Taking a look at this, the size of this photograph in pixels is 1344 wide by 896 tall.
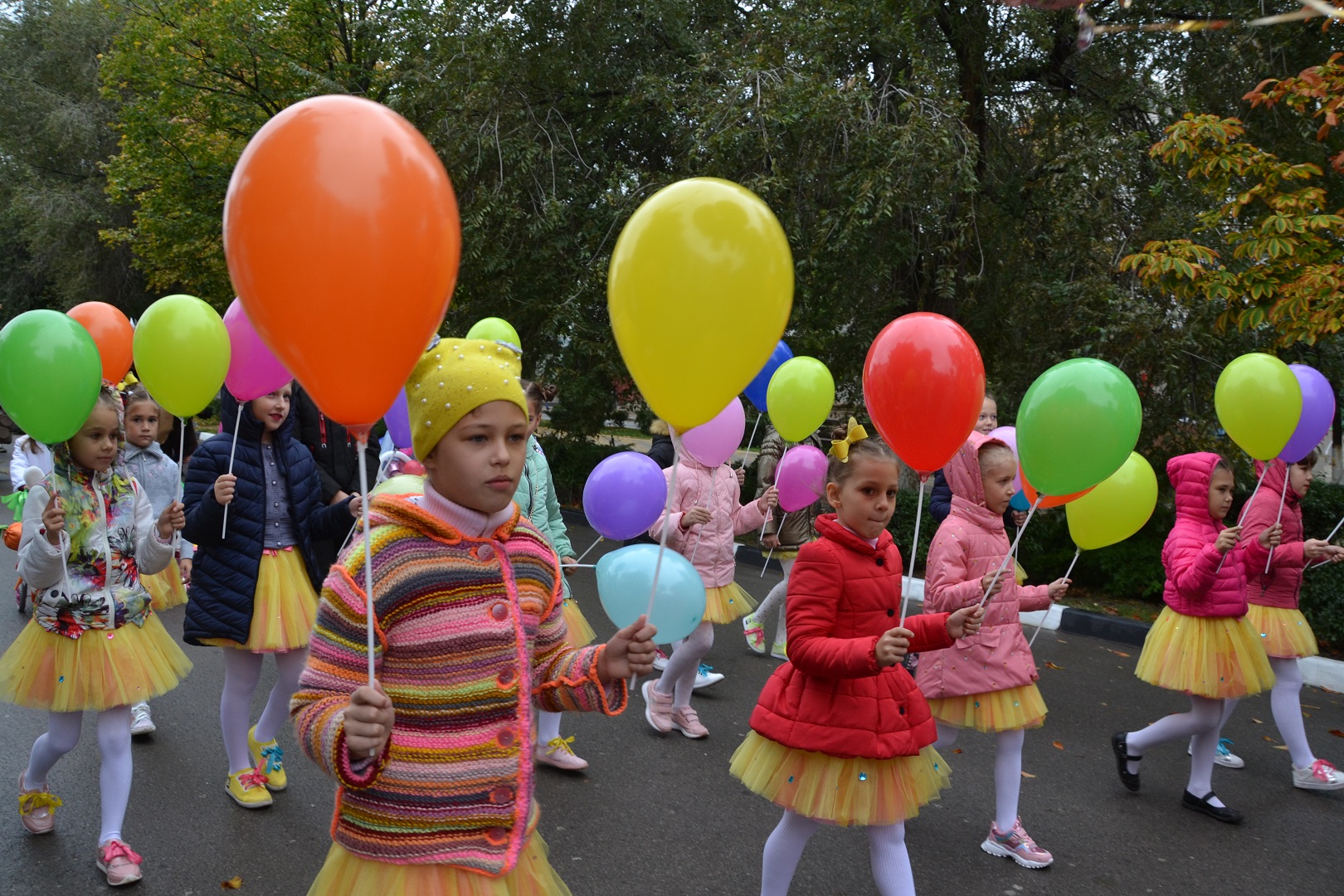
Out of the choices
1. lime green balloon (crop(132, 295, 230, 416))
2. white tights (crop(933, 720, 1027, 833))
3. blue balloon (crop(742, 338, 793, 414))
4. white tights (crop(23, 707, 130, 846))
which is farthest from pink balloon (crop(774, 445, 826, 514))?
white tights (crop(23, 707, 130, 846))

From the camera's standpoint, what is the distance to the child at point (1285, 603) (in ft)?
16.3

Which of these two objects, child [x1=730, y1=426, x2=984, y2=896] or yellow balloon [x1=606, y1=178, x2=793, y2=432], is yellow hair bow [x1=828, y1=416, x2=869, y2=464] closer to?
child [x1=730, y1=426, x2=984, y2=896]

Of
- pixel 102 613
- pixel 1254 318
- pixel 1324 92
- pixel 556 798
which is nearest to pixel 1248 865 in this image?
pixel 556 798

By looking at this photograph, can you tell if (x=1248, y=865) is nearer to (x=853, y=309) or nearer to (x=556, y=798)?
(x=556, y=798)

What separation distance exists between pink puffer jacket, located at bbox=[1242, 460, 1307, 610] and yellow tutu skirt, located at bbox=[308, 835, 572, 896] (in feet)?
13.9

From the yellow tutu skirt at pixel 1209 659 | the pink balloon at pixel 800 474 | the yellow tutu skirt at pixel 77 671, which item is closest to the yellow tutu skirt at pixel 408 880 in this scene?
the yellow tutu skirt at pixel 77 671

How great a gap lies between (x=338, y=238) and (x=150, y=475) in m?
4.81

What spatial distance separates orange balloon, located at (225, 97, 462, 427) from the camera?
1.92m

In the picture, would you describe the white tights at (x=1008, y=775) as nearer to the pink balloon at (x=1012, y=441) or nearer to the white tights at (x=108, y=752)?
the pink balloon at (x=1012, y=441)

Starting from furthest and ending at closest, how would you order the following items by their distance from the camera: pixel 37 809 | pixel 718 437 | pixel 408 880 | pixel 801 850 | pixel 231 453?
1. pixel 718 437
2. pixel 231 453
3. pixel 37 809
4. pixel 801 850
5. pixel 408 880

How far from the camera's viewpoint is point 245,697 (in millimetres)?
4387

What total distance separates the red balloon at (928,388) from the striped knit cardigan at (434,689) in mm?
1518

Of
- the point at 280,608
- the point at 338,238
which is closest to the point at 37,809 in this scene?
the point at 280,608

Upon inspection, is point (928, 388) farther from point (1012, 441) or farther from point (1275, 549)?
point (1275, 549)
